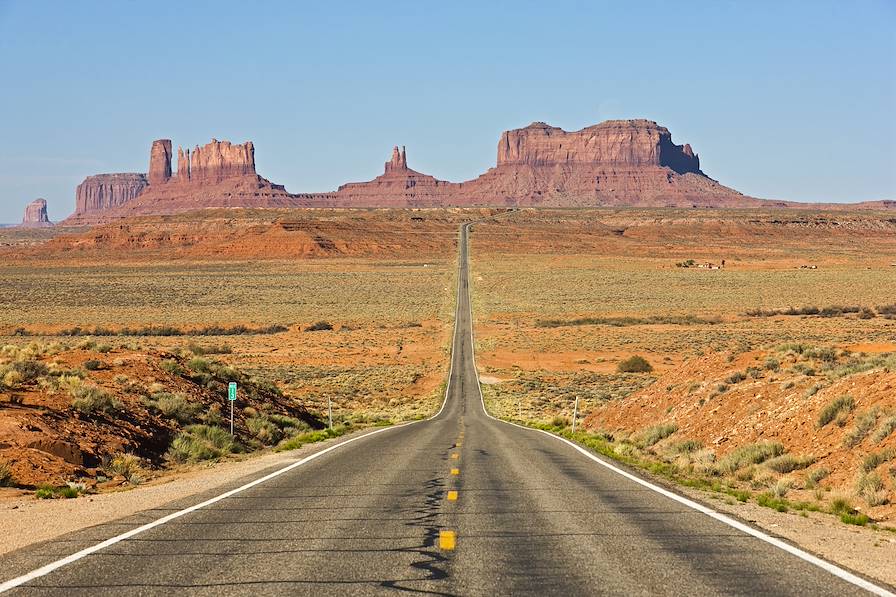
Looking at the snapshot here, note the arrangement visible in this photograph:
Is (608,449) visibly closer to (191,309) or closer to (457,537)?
(457,537)

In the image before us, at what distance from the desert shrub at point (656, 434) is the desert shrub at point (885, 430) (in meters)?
7.41

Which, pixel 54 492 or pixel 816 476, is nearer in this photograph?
pixel 54 492

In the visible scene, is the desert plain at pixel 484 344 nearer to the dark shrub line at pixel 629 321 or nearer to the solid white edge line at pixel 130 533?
the dark shrub line at pixel 629 321

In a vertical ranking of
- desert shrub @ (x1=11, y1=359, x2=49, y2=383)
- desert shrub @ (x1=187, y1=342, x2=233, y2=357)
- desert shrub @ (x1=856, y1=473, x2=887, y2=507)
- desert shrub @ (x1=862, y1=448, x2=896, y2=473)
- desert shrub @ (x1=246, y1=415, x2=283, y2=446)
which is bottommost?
desert shrub @ (x1=187, y1=342, x2=233, y2=357)

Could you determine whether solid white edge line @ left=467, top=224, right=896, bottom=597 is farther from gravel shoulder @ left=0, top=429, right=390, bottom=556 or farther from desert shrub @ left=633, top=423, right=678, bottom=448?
gravel shoulder @ left=0, top=429, right=390, bottom=556

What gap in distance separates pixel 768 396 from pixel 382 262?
135 meters

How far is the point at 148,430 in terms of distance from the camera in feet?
60.7

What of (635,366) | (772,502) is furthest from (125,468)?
(635,366)

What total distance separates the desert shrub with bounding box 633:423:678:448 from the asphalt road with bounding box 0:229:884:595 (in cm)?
711


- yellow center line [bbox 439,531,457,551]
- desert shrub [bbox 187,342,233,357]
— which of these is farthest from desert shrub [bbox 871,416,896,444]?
desert shrub [bbox 187,342,233,357]

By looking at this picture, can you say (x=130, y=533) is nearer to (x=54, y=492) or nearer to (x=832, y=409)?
(x=54, y=492)

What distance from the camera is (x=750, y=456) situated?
15320 mm

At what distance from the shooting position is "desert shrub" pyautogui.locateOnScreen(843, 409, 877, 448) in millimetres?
13773

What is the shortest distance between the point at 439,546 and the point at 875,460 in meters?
7.38
